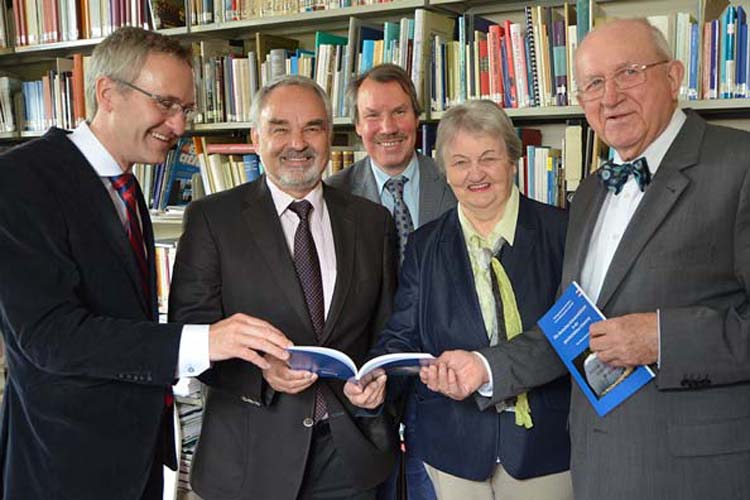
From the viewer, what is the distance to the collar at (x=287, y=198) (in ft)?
6.88

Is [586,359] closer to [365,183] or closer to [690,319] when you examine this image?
[690,319]

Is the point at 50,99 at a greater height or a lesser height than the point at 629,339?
greater

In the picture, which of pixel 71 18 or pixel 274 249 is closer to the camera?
pixel 274 249

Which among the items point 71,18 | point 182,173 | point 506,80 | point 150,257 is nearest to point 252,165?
point 182,173

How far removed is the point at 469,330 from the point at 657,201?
60 centimetres

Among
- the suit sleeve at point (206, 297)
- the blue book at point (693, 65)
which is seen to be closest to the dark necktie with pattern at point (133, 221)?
the suit sleeve at point (206, 297)

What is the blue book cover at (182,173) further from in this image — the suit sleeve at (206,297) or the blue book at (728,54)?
the blue book at (728,54)

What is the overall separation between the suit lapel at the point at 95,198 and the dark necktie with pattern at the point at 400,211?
0.99m

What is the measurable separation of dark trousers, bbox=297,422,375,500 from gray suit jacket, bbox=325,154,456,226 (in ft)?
2.74

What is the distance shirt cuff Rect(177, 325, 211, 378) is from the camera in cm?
162

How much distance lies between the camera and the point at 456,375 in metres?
1.83

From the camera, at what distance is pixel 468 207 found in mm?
2049

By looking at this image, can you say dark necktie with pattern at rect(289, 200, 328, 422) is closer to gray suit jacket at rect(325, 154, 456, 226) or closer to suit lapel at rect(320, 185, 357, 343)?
suit lapel at rect(320, 185, 357, 343)

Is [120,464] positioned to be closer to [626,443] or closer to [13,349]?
[13,349]
